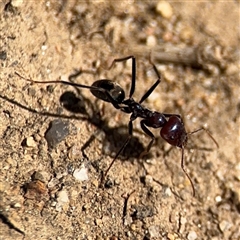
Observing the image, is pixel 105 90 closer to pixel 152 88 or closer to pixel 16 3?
pixel 152 88

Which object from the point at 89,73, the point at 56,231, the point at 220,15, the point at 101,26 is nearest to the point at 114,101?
the point at 89,73

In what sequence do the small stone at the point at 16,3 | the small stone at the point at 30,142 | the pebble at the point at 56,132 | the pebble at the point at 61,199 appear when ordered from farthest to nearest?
the small stone at the point at 16,3 < the pebble at the point at 56,132 < the small stone at the point at 30,142 < the pebble at the point at 61,199

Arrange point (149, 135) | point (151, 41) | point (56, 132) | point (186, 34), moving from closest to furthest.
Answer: point (56, 132) → point (149, 135) → point (151, 41) → point (186, 34)

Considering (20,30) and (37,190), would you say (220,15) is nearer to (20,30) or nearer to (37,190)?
(20,30)

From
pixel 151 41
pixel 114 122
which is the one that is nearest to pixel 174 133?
pixel 114 122

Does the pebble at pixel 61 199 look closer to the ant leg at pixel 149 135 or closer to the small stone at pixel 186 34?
the ant leg at pixel 149 135

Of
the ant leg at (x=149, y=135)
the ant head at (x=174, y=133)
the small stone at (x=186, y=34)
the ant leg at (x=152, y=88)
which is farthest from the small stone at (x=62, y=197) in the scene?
the small stone at (x=186, y=34)
